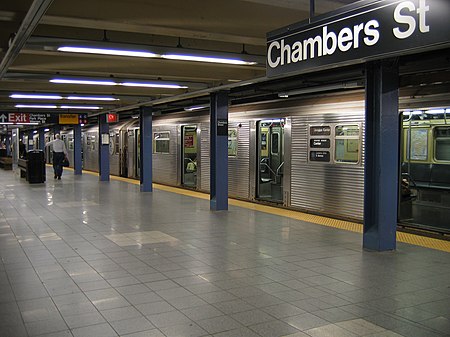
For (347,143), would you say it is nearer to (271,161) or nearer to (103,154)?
(271,161)

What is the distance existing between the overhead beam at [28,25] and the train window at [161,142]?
9.61m

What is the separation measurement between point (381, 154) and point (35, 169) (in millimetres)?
13876

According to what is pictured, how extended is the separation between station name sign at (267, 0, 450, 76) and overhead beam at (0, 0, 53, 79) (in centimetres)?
208

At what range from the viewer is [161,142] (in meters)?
16.7

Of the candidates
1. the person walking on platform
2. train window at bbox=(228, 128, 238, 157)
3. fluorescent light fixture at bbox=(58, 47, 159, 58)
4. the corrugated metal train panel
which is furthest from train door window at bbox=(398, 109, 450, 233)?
the person walking on platform

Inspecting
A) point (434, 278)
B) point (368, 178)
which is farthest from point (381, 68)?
point (434, 278)

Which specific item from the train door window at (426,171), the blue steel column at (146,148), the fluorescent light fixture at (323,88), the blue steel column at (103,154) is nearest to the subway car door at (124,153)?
the blue steel column at (103,154)

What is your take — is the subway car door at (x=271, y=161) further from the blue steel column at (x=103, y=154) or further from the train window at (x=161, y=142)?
the blue steel column at (x=103, y=154)

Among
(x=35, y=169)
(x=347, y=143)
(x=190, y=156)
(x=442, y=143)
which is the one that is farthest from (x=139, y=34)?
(x=35, y=169)

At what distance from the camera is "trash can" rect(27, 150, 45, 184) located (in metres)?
16.8

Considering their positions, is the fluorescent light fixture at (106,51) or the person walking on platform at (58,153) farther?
the person walking on platform at (58,153)

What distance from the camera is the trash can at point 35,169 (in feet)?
55.3

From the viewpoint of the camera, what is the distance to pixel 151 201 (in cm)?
1200

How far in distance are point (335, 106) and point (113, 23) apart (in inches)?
207
